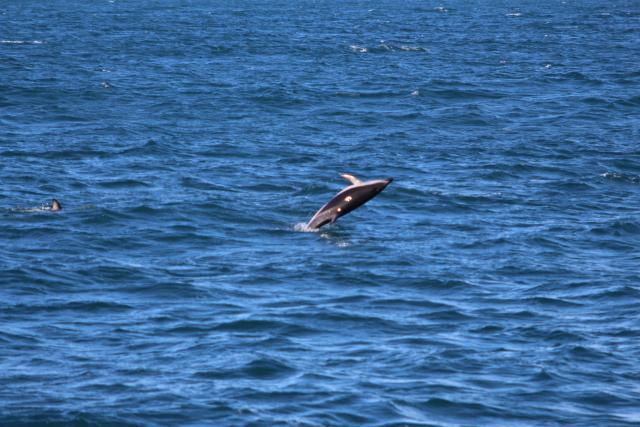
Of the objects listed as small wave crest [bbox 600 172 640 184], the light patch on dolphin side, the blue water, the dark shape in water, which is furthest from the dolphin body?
small wave crest [bbox 600 172 640 184]

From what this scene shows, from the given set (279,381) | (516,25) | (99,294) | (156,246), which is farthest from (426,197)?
(516,25)

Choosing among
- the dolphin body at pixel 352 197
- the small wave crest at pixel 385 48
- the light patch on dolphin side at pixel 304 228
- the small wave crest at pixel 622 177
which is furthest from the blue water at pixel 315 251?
the small wave crest at pixel 385 48

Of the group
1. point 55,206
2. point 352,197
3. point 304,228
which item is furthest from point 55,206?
point 352,197

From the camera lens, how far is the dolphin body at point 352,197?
83.3 ft

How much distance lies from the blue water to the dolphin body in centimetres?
72

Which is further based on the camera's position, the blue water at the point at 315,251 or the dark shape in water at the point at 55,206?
the dark shape in water at the point at 55,206

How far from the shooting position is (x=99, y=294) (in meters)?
22.4

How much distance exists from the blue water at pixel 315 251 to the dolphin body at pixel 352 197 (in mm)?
716

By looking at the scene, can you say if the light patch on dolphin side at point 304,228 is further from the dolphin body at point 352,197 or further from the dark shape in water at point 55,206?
the dark shape in water at point 55,206

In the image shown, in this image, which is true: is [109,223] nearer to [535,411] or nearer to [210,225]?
[210,225]

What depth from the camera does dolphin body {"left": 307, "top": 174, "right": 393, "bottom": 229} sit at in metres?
25.4

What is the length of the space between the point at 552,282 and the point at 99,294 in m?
8.92

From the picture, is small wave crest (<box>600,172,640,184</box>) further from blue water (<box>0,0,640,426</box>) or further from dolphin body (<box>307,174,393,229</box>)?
dolphin body (<box>307,174,393,229</box>)

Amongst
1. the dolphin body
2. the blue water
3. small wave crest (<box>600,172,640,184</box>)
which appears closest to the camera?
the blue water
